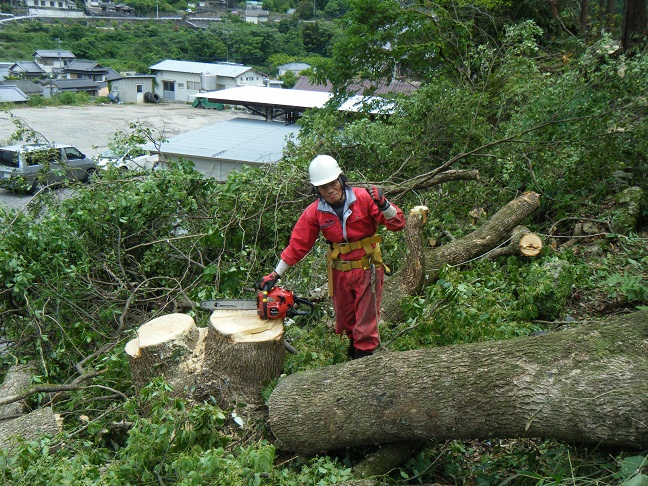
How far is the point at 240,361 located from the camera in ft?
12.1

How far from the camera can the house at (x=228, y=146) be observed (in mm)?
12570

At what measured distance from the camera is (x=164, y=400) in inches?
132

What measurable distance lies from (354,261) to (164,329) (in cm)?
126

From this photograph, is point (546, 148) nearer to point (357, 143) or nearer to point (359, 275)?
point (357, 143)

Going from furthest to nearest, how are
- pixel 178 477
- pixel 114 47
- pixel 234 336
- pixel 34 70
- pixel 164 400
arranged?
pixel 114 47 < pixel 34 70 < pixel 234 336 < pixel 164 400 < pixel 178 477

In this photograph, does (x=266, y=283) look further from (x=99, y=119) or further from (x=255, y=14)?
(x=255, y=14)

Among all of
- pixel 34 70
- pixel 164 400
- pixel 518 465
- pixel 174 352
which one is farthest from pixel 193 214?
pixel 34 70

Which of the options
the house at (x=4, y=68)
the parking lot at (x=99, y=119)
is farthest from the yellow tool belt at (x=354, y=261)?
the house at (x=4, y=68)

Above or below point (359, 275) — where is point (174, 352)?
below

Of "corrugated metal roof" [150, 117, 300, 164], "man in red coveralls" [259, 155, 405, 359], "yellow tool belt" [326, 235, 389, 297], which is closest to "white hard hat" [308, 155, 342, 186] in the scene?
"man in red coveralls" [259, 155, 405, 359]

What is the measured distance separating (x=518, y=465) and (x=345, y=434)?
2.82 ft

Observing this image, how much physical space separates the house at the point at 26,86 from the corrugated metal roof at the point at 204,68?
26.6 feet

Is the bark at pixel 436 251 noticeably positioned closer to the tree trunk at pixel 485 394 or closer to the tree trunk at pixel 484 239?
the tree trunk at pixel 484 239

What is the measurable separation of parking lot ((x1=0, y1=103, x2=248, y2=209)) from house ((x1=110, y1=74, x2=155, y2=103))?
1.21 meters
